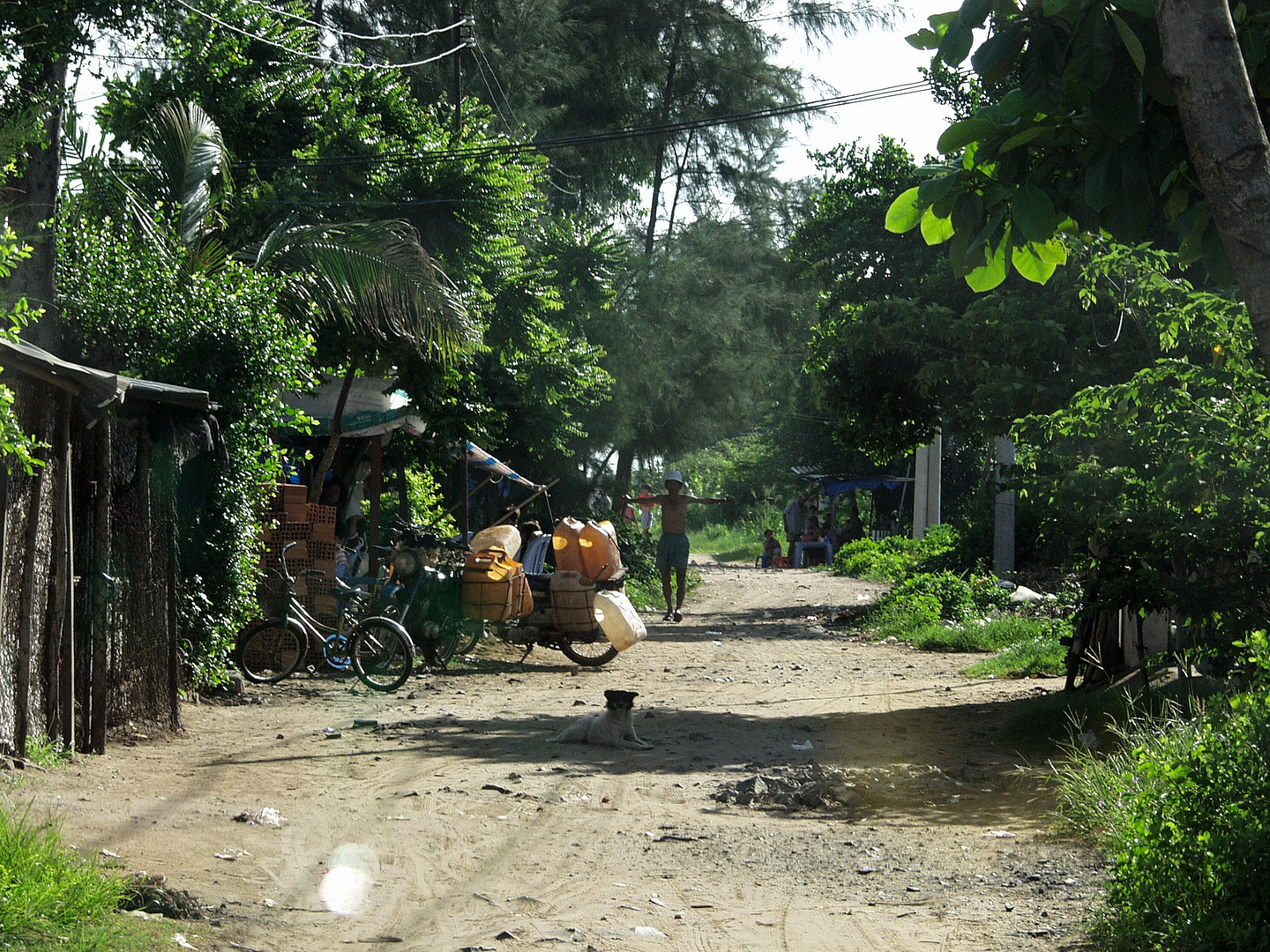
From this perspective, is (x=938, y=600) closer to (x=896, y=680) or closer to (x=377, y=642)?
(x=896, y=680)

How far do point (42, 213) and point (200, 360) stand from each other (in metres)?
1.79

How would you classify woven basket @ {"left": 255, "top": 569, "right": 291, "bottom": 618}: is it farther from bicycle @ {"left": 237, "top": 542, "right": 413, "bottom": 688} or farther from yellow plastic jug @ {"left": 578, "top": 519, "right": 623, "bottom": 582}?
yellow plastic jug @ {"left": 578, "top": 519, "right": 623, "bottom": 582}

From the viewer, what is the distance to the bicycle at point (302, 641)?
10.2 m

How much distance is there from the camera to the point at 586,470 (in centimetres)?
2352

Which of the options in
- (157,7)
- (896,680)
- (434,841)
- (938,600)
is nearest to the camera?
(434,841)

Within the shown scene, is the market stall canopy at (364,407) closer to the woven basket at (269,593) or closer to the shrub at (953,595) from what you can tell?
the woven basket at (269,593)

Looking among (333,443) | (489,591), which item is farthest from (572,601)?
(333,443)

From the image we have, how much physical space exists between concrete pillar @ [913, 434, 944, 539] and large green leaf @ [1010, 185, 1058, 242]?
22.9 meters

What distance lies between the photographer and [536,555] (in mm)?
14352

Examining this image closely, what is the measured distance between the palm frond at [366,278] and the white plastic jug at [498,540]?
2251 millimetres

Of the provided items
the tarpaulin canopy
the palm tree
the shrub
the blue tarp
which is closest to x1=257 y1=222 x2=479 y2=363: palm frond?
the palm tree

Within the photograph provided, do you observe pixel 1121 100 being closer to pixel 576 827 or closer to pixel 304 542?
pixel 576 827

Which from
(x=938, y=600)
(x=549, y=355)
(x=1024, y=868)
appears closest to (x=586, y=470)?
(x=549, y=355)

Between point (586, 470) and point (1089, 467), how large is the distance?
1672 centimetres
